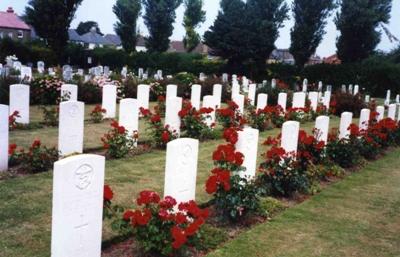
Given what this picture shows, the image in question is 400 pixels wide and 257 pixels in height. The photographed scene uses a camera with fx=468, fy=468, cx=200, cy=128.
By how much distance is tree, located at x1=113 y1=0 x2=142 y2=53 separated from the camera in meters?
47.2

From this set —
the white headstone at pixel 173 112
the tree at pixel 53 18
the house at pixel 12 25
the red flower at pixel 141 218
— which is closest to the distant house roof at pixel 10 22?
the house at pixel 12 25

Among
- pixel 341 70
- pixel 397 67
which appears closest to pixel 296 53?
pixel 341 70

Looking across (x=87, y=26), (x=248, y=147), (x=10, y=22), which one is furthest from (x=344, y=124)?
(x=87, y=26)

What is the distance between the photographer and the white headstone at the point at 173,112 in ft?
37.6

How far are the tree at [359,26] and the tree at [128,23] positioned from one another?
2031cm

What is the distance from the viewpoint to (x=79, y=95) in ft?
60.6

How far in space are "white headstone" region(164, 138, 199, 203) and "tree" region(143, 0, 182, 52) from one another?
40.7 meters

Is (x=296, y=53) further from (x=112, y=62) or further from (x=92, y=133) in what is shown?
(x=92, y=133)

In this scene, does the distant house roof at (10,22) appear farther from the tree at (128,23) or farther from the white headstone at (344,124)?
the white headstone at (344,124)

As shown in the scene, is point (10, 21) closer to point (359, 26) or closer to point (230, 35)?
point (230, 35)

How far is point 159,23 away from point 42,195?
132 feet

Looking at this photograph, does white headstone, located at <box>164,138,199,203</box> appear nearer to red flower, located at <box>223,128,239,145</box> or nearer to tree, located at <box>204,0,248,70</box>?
red flower, located at <box>223,128,239,145</box>

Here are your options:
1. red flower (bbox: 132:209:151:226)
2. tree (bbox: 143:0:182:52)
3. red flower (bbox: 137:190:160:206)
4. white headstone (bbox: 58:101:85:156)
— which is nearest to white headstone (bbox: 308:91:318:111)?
white headstone (bbox: 58:101:85:156)

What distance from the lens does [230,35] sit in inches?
→ 1444
